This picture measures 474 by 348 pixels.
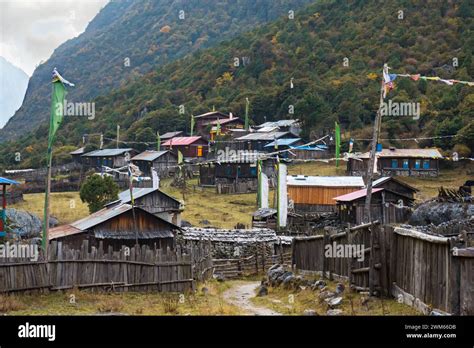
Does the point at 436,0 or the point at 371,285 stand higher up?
the point at 436,0

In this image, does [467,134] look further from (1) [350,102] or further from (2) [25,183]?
(2) [25,183]

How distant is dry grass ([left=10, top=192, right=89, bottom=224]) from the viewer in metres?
48.6

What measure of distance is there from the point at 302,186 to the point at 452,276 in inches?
1695

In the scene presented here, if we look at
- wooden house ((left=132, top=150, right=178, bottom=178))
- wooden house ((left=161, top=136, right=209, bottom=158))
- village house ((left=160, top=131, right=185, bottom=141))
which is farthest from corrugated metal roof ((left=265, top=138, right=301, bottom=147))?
village house ((left=160, top=131, right=185, bottom=141))

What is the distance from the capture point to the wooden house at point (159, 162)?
77.5 metres

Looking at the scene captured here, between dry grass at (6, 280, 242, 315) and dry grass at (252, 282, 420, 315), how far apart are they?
5.36 feet

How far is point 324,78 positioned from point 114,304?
3985 inches

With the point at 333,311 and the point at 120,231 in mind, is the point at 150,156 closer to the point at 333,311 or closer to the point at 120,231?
the point at 120,231

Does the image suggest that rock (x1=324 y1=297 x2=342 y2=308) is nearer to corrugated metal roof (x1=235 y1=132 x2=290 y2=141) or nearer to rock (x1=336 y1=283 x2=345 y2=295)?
rock (x1=336 y1=283 x2=345 y2=295)

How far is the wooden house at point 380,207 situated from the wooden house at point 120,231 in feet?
52.2

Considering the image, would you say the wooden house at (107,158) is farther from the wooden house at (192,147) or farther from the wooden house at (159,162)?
the wooden house at (192,147)

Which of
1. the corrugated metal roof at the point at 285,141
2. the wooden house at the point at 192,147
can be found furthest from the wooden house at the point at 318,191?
the wooden house at the point at 192,147
